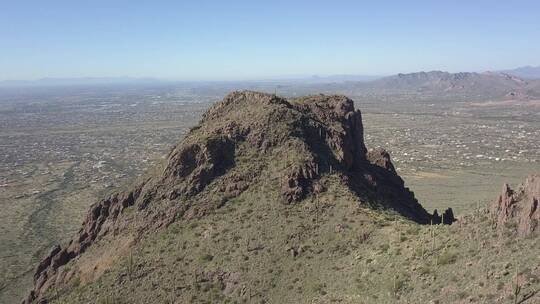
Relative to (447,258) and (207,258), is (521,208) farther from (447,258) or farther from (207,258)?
(207,258)

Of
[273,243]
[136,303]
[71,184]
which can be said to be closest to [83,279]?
[136,303]

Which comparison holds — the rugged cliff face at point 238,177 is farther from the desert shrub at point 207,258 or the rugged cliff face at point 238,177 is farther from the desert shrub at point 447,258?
the desert shrub at point 447,258

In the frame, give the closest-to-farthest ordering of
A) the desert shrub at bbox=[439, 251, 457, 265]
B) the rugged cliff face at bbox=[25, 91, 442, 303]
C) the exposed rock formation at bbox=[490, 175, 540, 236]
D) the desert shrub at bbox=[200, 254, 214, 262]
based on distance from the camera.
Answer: the exposed rock formation at bbox=[490, 175, 540, 236]
the desert shrub at bbox=[439, 251, 457, 265]
the desert shrub at bbox=[200, 254, 214, 262]
the rugged cliff face at bbox=[25, 91, 442, 303]

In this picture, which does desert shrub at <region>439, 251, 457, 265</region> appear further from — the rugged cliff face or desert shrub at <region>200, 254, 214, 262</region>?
desert shrub at <region>200, 254, 214, 262</region>

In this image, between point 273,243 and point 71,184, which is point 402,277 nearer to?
point 273,243

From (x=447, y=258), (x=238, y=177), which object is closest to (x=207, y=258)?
(x=238, y=177)

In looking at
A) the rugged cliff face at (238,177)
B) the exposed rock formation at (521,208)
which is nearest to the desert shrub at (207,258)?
the rugged cliff face at (238,177)

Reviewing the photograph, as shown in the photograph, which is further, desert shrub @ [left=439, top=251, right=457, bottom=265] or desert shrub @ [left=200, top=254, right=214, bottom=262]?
desert shrub @ [left=200, top=254, right=214, bottom=262]

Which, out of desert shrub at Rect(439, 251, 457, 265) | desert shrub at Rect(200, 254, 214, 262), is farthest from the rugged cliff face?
desert shrub at Rect(439, 251, 457, 265)
